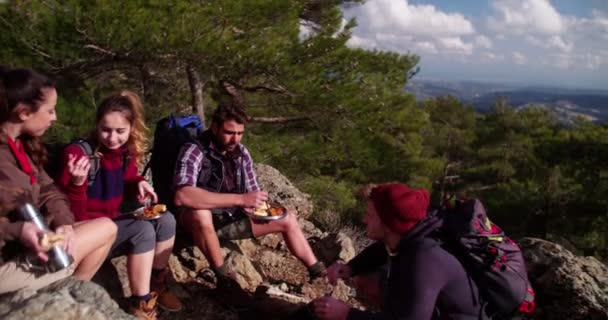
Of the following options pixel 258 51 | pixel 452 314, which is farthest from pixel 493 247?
pixel 258 51

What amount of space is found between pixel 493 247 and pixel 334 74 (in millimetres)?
5773

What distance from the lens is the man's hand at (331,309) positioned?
2129mm

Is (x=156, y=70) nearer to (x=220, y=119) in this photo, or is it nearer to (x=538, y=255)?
(x=220, y=119)

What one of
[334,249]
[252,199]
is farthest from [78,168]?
[334,249]

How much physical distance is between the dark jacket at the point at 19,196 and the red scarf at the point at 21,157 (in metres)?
0.01

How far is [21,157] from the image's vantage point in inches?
76.9

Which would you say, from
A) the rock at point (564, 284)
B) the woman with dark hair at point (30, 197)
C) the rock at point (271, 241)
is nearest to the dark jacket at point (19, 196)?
the woman with dark hair at point (30, 197)

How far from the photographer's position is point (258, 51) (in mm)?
6387

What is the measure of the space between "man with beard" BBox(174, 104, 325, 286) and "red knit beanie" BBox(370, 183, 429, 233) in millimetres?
1057

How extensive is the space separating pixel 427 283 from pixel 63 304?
1295mm

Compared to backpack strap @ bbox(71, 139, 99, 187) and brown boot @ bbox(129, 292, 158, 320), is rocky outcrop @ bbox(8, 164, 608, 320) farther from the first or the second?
backpack strap @ bbox(71, 139, 99, 187)

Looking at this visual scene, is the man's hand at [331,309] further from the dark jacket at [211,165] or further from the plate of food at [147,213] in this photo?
the dark jacket at [211,165]

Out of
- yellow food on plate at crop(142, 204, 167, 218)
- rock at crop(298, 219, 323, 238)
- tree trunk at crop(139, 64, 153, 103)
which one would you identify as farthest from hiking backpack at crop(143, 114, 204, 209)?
tree trunk at crop(139, 64, 153, 103)

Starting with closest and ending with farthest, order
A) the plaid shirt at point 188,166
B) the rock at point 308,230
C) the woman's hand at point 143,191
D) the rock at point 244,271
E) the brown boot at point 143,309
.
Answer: the brown boot at point 143,309
the woman's hand at point 143,191
the plaid shirt at point 188,166
the rock at point 244,271
the rock at point 308,230
